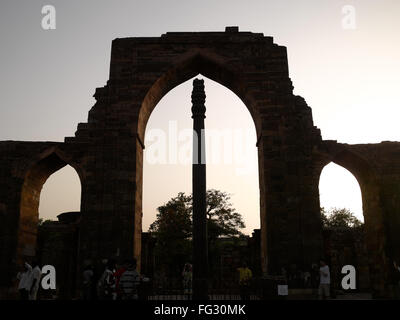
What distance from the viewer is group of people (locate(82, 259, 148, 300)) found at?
6.87 meters

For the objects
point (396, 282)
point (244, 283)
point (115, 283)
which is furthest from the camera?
point (396, 282)

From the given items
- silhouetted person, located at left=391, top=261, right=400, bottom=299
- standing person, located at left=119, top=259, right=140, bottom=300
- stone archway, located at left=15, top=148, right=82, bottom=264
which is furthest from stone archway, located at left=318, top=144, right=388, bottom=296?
stone archway, located at left=15, top=148, right=82, bottom=264

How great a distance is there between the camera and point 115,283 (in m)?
7.59

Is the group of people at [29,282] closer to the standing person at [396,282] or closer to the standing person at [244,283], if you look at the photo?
the standing person at [244,283]

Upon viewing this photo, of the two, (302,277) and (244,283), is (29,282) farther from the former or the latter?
(302,277)

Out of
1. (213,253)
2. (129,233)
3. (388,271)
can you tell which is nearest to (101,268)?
(129,233)

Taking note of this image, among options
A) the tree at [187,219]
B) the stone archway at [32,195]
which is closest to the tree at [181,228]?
the tree at [187,219]

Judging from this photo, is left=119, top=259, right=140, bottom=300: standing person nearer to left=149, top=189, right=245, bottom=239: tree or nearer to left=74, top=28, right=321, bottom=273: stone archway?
left=74, top=28, right=321, bottom=273: stone archway

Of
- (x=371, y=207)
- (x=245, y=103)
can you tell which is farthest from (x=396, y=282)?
(x=245, y=103)
